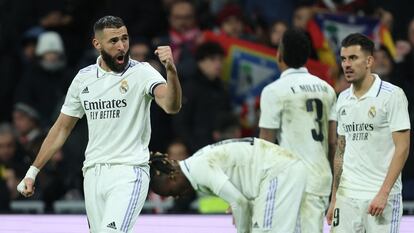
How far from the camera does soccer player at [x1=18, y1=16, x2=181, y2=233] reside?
8031mm

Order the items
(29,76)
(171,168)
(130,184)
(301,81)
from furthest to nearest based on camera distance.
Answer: (29,76) → (301,81) → (171,168) → (130,184)

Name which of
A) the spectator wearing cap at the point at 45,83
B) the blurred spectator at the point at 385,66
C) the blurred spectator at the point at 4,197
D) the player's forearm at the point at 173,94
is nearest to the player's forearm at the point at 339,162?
the player's forearm at the point at 173,94

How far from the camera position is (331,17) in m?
13.4

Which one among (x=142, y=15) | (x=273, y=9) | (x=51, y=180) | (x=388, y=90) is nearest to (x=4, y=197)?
(x=51, y=180)

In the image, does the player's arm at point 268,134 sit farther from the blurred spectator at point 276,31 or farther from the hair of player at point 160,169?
the blurred spectator at point 276,31

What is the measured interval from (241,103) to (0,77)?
2945 millimetres

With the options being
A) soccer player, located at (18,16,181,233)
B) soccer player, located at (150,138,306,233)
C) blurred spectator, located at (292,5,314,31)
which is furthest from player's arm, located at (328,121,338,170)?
blurred spectator, located at (292,5,314,31)

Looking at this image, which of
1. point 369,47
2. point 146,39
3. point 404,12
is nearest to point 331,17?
point 404,12

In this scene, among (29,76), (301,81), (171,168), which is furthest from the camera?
(29,76)

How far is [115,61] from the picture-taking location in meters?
8.28

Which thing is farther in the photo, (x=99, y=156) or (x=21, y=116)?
(x=21, y=116)

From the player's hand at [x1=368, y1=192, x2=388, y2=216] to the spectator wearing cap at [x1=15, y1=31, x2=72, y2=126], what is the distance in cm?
683

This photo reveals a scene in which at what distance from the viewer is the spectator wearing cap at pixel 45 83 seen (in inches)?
564

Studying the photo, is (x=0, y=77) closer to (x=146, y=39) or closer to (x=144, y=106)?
(x=146, y=39)
